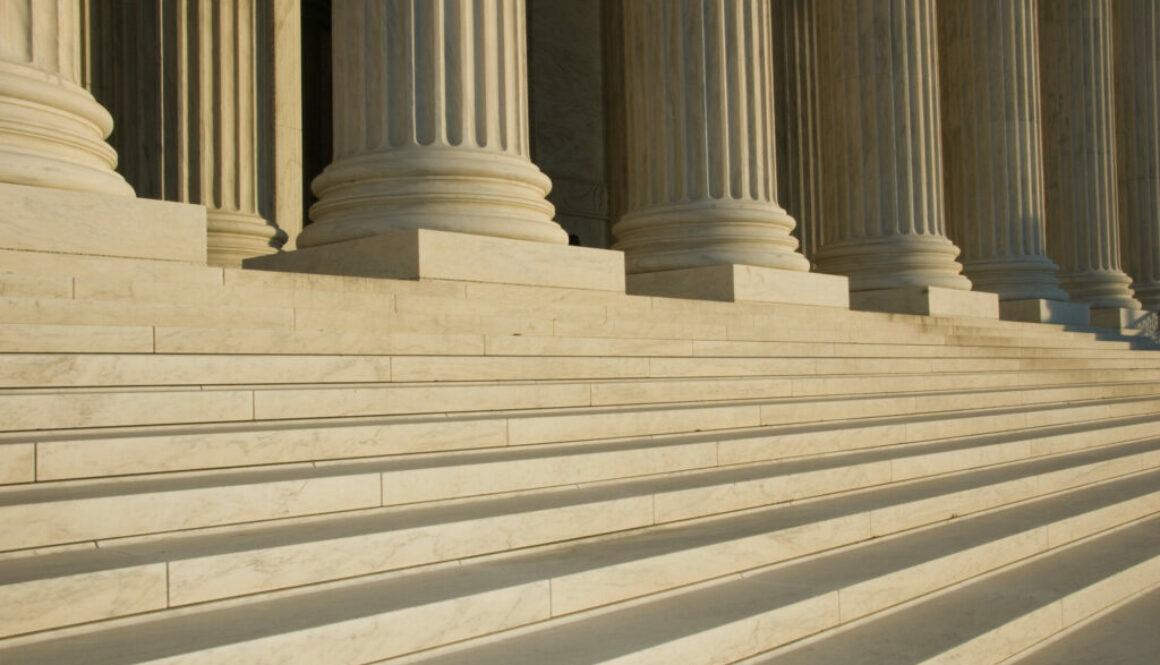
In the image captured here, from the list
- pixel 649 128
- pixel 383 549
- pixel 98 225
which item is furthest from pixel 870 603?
pixel 649 128

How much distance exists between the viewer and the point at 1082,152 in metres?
57.7

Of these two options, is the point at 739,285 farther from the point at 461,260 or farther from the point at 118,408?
the point at 118,408

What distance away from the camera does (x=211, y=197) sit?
3209 centimetres

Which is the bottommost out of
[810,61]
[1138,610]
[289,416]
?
[1138,610]

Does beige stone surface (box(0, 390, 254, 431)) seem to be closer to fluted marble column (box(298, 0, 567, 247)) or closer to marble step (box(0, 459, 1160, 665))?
marble step (box(0, 459, 1160, 665))

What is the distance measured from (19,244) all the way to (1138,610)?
1634 cm

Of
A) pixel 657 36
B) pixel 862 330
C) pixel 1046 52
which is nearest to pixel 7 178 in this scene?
pixel 657 36

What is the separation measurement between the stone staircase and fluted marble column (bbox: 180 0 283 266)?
12883 millimetres

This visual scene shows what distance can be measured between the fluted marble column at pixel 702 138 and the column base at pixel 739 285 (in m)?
0.42

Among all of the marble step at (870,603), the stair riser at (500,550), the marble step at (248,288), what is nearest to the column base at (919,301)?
the marble step at (248,288)

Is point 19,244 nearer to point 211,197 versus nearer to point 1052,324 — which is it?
point 211,197

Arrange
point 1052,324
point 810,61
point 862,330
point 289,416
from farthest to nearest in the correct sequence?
point 810,61, point 1052,324, point 862,330, point 289,416

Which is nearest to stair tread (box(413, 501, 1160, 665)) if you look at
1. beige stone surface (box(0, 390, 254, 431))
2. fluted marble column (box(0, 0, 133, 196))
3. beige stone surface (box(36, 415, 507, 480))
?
beige stone surface (box(36, 415, 507, 480))

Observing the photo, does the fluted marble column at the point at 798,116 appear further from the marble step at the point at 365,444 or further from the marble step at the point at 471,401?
the marble step at the point at 365,444
